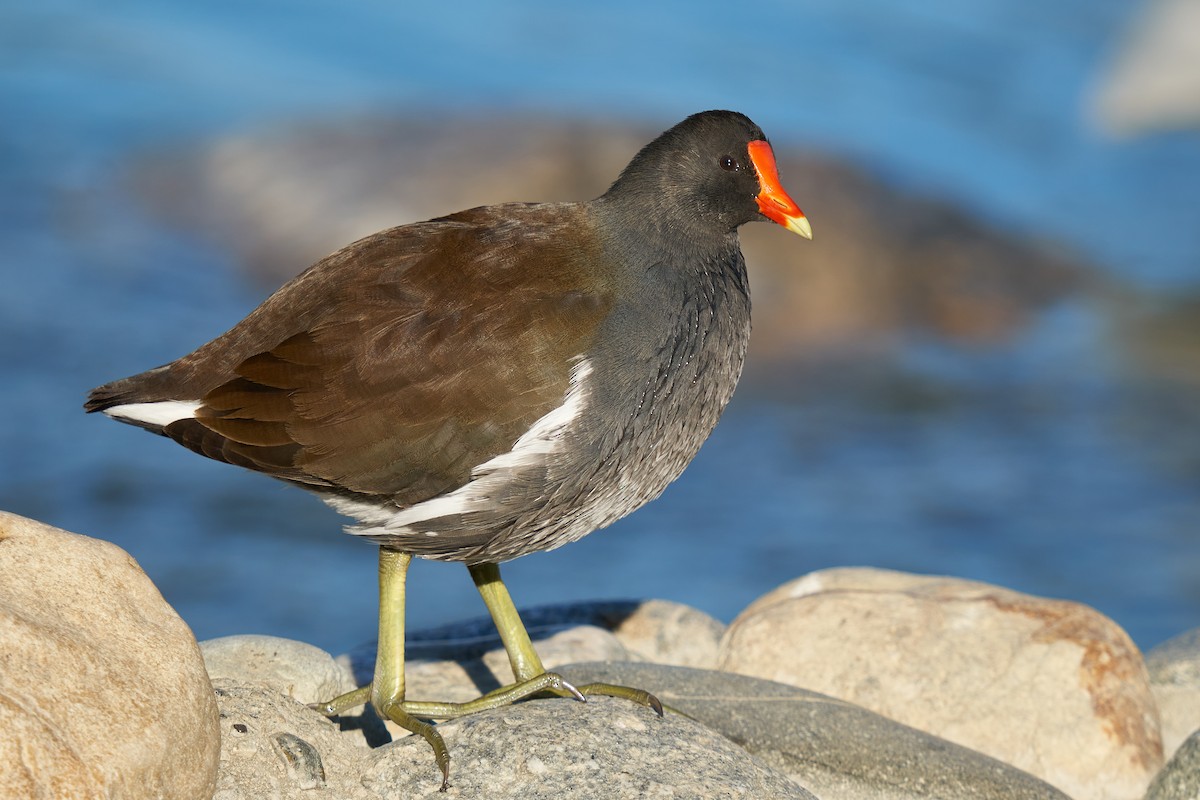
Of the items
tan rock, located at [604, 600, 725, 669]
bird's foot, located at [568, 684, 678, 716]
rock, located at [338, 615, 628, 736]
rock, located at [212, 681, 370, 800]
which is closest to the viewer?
rock, located at [212, 681, 370, 800]

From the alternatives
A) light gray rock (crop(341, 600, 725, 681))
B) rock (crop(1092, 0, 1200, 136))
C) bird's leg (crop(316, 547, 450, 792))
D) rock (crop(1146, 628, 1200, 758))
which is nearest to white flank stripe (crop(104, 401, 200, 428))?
bird's leg (crop(316, 547, 450, 792))

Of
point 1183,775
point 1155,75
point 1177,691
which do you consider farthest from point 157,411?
point 1155,75

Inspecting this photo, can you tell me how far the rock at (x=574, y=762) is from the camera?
4133mm

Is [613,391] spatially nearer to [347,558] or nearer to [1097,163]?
[347,558]

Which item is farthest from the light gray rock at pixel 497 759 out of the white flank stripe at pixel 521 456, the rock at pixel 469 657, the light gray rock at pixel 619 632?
the light gray rock at pixel 619 632

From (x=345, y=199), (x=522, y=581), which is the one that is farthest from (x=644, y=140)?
(x=522, y=581)

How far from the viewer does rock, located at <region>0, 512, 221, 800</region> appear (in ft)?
10.8

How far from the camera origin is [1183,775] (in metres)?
4.90

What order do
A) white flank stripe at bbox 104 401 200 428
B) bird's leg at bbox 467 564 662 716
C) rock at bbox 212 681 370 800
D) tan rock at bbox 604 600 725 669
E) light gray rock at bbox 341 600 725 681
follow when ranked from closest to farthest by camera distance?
rock at bbox 212 681 370 800 → white flank stripe at bbox 104 401 200 428 → bird's leg at bbox 467 564 662 716 → light gray rock at bbox 341 600 725 681 → tan rock at bbox 604 600 725 669

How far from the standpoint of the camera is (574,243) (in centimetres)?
455

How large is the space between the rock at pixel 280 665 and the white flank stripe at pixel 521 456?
3.01 feet

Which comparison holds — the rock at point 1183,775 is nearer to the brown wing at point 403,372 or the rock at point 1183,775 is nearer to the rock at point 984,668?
the rock at point 984,668

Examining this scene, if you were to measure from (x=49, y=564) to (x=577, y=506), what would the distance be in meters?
1.43

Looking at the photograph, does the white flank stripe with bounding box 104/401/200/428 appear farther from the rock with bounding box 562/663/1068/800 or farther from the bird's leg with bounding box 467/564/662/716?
the rock with bounding box 562/663/1068/800
